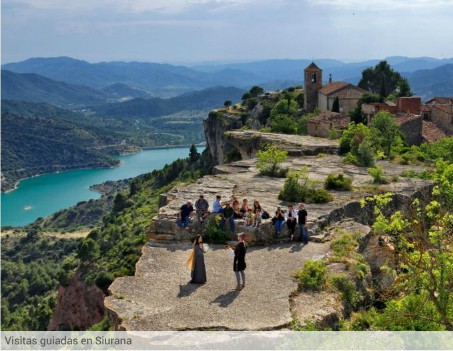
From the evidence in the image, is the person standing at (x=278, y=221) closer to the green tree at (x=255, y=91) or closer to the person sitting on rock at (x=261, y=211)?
the person sitting on rock at (x=261, y=211)

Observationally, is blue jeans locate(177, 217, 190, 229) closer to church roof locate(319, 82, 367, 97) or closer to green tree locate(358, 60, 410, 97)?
church roof locate(319, 82, 367, 97)

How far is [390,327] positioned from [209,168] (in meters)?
58.4

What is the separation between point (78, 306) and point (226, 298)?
35.9 m

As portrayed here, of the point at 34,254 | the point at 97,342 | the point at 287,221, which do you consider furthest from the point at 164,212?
the point at 34,254

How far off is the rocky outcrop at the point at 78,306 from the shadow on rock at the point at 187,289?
30.3 metres

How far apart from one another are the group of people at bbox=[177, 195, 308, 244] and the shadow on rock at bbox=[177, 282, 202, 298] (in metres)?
3.70

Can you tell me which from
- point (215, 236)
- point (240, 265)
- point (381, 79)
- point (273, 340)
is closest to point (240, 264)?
point (240, 265)

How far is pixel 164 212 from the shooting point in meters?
18.7

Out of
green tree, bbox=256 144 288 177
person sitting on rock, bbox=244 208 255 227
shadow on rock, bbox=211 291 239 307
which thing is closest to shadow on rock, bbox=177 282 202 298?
shadow on rock, bbox=211 291 239 307

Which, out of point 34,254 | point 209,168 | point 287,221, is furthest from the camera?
point 34,254

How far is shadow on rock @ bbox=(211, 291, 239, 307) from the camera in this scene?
12906 mm

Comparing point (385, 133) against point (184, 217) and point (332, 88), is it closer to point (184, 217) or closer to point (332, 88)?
point (184, 217)

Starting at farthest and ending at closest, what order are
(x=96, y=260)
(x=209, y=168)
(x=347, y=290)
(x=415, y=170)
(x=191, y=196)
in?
(x=209, y=168)
(x=96, y=260)
(x=415, y=170)
(x=191, y=196)
(x=347, y=290)

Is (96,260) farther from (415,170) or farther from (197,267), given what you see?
(197,267)
